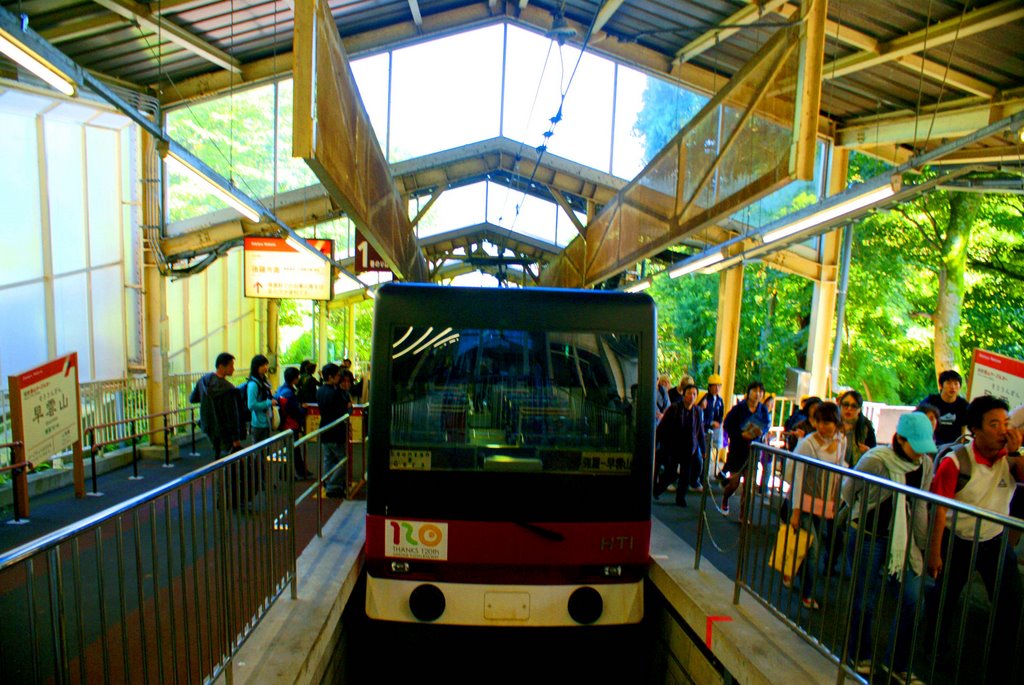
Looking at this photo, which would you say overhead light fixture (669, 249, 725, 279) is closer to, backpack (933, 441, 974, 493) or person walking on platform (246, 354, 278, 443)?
Result: backpack (933, 441, 974, 493)

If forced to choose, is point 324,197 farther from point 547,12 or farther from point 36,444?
A: point 36,444

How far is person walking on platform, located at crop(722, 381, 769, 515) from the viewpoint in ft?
22.4

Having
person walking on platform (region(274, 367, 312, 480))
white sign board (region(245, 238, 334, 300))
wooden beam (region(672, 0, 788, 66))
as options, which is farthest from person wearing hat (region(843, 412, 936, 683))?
white sign board (region(245, 238, 334, 300))

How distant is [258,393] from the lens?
Answer: 6.89m

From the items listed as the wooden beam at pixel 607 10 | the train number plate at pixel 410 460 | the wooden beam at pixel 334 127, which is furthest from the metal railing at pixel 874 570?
the wooden beam at pixel 607 10

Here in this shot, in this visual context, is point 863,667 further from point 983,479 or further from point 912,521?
point 912,521

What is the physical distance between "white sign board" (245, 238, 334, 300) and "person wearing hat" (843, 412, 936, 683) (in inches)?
357

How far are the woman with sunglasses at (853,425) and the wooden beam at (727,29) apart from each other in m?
3.65

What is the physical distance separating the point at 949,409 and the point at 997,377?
758 millimetres

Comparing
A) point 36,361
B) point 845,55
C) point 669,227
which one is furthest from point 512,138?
point 36,361

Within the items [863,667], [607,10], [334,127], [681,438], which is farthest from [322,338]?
[863,667]

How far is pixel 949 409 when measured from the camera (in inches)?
257

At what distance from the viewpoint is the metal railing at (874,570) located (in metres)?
2.80

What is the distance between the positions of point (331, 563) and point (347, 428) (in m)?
2.07
